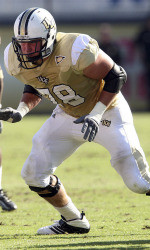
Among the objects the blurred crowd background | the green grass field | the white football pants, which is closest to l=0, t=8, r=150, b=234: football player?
the white football pants

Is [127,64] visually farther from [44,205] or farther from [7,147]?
[44,205]

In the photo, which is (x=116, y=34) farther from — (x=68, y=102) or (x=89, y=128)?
(x=89, y=128)

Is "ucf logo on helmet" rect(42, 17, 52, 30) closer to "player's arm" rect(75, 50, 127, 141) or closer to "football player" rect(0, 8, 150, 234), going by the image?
"football player" rect(0, 8, 150, 234)

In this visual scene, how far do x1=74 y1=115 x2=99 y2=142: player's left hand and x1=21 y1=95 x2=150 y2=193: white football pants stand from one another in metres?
0.33

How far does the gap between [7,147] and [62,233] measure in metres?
5.60

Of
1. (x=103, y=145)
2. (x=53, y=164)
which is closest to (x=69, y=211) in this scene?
(x=53, y=164)

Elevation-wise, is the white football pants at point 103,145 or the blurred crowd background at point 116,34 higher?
the white football pants at point 103,145

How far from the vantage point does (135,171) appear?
13.8ft

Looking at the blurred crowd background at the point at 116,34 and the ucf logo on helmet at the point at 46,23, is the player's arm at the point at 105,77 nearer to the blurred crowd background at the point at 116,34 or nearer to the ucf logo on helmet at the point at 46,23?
the ucf logo on helmet at the point at 46,23

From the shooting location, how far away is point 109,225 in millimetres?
4805

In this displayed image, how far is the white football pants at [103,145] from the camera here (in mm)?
4242

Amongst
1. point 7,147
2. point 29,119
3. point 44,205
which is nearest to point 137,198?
point 44,205

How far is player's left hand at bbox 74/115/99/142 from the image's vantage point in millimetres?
4008

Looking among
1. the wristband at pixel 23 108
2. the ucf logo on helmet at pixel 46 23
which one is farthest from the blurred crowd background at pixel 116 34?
the ucf logo on helmet at pixel 46 23
